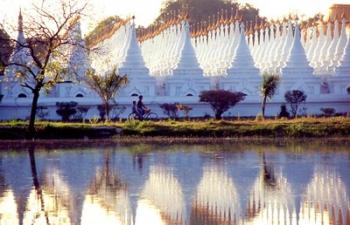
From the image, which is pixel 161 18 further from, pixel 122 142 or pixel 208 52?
pixel 122 142

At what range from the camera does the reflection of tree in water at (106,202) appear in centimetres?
1075

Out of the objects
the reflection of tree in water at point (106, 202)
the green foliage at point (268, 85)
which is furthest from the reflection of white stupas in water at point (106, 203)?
the green foliage at point (268, 85)

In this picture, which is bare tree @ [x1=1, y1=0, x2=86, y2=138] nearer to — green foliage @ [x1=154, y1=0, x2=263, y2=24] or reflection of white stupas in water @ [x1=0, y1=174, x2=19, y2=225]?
reflection of white stupas in water @ [x1=0, y1=174, x2=19, y2=225]

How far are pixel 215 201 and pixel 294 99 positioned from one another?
26.5m

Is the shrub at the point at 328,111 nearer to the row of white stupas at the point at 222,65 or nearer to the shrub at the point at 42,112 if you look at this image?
the row of white stupas at the point at 222,65

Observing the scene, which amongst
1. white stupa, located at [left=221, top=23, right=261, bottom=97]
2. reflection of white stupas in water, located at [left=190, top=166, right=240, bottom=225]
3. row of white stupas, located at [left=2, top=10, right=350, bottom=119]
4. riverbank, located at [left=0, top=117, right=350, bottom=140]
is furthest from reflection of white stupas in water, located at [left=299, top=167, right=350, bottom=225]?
white stupa, located at [left=221, top=23, right=261, bottom=97]

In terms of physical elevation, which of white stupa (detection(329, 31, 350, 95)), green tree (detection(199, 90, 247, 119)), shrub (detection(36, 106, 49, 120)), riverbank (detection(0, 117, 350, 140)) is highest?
white stupa (detection(329, 31, 350, 95))

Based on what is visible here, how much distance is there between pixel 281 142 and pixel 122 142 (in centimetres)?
396

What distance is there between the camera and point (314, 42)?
178 feet

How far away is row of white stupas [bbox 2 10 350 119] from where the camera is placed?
4044 centimetres

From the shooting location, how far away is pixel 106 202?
12125 millimetres

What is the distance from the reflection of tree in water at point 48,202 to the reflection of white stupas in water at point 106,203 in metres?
0.24

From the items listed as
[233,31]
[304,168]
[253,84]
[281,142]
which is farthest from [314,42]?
[304,168]

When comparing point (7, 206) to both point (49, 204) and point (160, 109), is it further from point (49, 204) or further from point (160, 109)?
point (160, 109)
